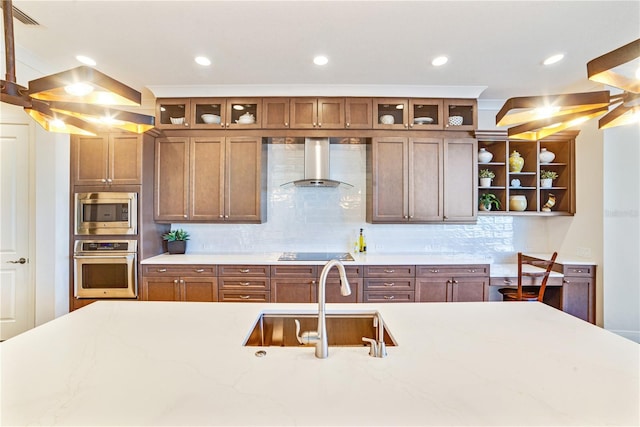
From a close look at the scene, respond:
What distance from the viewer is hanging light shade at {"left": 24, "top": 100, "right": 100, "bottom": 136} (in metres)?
1.17

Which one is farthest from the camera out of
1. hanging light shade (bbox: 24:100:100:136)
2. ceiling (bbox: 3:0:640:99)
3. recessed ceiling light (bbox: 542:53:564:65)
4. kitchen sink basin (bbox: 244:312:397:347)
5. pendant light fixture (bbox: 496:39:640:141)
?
recessed ceiling light (bbox: 542:53:564:65)

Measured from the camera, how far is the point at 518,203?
10.9 feet

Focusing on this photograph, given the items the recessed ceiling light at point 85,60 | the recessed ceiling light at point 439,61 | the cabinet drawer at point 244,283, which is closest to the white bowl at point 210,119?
the recessed ceiling light at point 85,60

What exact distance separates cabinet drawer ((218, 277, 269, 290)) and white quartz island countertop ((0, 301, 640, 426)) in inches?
61.2

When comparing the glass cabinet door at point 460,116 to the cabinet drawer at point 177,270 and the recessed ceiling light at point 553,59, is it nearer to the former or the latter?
the recessed ceiling light at point 553,59

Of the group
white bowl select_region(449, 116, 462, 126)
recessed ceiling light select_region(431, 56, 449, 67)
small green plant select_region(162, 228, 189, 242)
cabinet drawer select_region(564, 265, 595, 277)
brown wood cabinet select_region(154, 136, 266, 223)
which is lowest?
cabinet drawer select_region(564, 265, 595, 277)

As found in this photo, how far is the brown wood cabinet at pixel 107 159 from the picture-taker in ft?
9.43

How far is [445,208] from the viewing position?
318 centimetres

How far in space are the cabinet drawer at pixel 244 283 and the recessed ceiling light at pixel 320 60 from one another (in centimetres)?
219

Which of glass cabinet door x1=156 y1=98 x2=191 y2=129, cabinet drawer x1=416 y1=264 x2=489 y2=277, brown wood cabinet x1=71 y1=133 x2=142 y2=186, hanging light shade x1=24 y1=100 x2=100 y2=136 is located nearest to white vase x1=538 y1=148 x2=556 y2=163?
cabinet drawer x1=416 y1=264 x2=489 y2=277

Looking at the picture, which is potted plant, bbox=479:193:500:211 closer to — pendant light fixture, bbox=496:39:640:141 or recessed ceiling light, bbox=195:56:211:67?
pendant light fixture, bbox=496:39:640:141

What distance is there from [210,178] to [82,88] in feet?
6.88

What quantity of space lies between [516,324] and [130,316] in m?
1.94

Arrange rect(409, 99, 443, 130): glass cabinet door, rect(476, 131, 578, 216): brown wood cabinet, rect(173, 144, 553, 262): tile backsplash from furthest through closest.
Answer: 1. rect(173, 144, 553, 262): tile backsplash
2. rect(476, 131, 578, 216): brown wood cabinet
3. rect(409, 99, 443, 130): glass cabinet door
